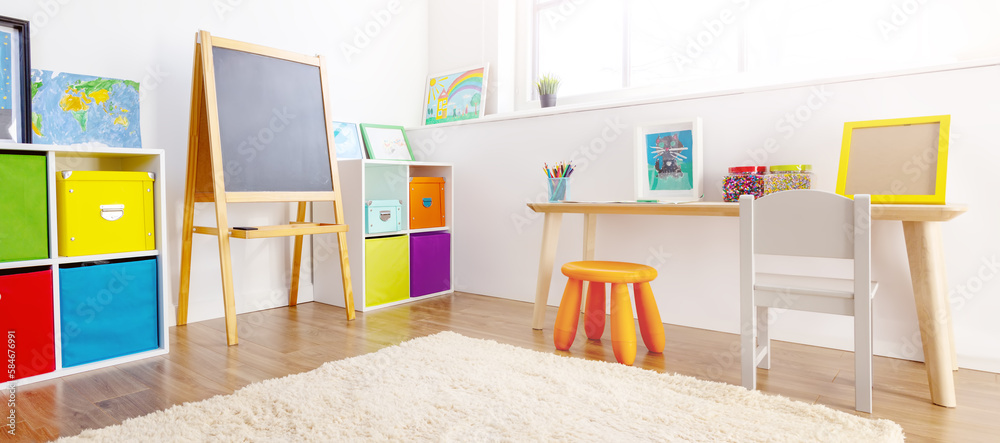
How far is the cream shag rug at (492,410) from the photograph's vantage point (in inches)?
54.4

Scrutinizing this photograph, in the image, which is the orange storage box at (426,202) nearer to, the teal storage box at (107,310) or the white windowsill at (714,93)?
the white windowsill at (714,93)

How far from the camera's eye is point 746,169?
2.25m

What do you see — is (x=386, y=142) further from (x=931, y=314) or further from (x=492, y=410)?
(x=931, y=314)

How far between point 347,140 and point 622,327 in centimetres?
205

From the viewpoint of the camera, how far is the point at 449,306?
3053mm

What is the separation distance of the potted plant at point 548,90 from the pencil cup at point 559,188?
0.77m

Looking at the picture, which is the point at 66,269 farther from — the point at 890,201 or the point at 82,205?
the point at 890,201

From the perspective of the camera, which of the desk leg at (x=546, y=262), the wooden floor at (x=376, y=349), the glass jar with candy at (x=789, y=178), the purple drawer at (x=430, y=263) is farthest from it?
the purple drawer at (x=430, y=263)

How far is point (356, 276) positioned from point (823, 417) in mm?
2185

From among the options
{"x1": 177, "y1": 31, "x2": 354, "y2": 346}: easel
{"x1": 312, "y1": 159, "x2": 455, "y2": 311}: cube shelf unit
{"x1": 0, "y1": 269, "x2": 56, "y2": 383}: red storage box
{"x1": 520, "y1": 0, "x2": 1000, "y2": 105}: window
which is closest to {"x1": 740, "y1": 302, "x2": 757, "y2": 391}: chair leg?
{"x1": 520, "y1": 0, "x2": 1000, "y2": 105}: window

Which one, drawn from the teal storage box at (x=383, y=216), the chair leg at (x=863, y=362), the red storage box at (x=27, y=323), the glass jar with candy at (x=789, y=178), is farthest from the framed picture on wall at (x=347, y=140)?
the chair leg at (x=863, y=362)

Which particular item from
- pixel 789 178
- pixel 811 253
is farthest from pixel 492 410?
pixel 789 178

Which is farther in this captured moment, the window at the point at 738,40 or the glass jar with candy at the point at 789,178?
the window at the point at 738,40

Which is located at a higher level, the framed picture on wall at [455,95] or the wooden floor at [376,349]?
the framed picture on wall at [455,95]
